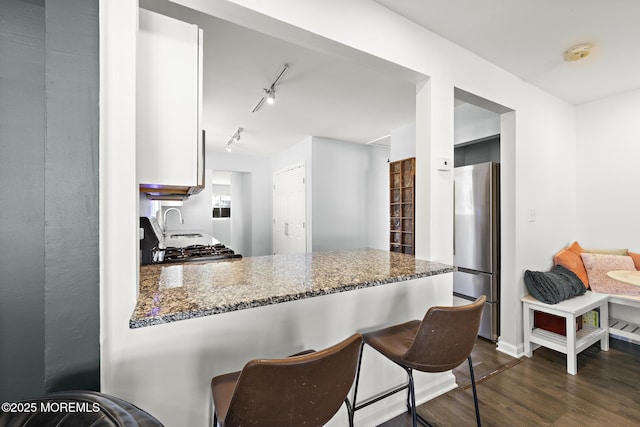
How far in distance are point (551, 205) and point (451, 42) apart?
6.88 ft

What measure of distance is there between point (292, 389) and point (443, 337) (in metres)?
0.73

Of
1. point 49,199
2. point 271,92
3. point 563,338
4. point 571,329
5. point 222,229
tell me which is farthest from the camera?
point 222,229

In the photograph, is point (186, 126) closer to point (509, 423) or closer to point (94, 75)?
point (94, 75)

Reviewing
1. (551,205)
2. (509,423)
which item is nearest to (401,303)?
(509,423)

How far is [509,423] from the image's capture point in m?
1.69

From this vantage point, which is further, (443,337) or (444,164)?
(444,164)

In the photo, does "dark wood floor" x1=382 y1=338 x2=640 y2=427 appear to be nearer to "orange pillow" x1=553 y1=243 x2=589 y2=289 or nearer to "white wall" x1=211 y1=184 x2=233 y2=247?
"orange pillow" x1=553 y1=243 x2=589 y2=289

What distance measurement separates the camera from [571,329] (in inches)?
88.3

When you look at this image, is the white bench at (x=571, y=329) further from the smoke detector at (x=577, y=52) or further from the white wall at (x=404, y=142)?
the white wall at (x=404, y=142)

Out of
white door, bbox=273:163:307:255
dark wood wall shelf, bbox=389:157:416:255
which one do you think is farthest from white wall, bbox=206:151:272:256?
dark wood wall shelf, bbox=389:157:416:255

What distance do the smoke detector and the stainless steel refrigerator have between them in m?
0.98

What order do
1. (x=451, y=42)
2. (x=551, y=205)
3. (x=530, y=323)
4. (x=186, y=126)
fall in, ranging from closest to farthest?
1. (x=186, y=126)
2. (x=451, y=42)
3. (x=530, y=323)
4. (x=551, y=205)

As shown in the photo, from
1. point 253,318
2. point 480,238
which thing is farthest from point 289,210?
point 253,318

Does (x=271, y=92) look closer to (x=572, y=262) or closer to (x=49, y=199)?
(x=49, y=199)
